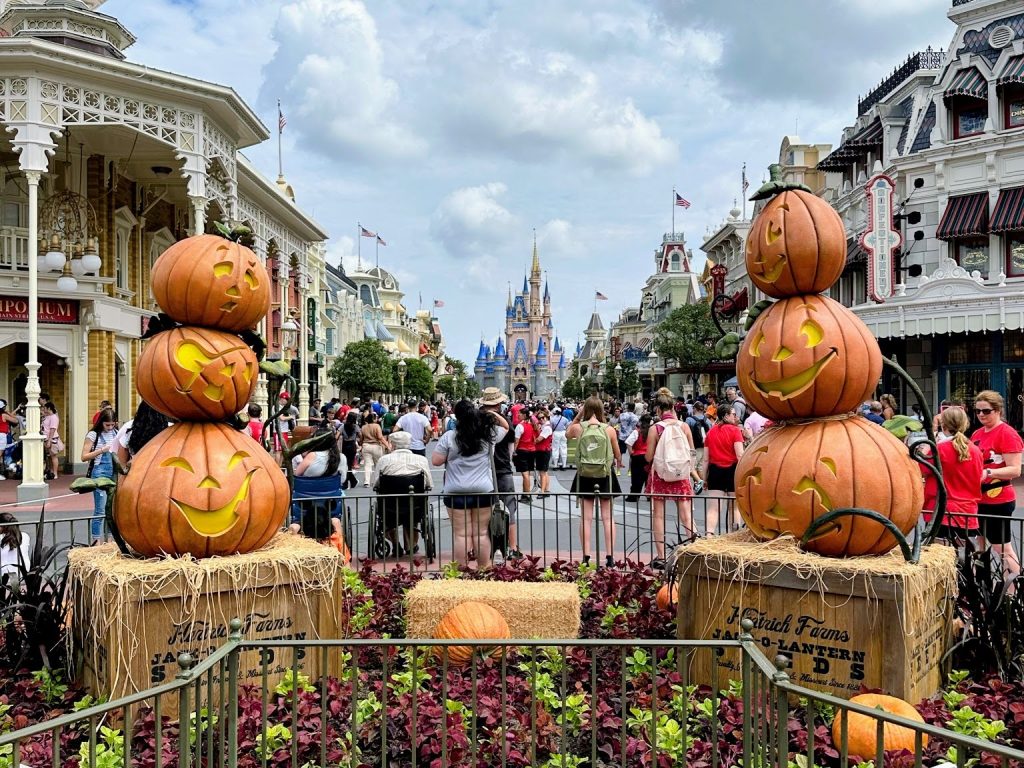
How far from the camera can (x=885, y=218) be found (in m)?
24.2

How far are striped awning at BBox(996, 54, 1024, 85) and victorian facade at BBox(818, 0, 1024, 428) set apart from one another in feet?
0.09

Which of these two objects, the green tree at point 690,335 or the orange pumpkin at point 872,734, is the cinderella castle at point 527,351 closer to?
the green tree at point 690,335

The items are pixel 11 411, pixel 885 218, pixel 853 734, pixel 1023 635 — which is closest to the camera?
pixel 853 734

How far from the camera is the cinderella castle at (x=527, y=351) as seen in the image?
173500 millimetres

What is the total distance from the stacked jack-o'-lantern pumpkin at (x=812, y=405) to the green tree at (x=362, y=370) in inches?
1648

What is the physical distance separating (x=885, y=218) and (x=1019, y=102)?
4393 millimetres

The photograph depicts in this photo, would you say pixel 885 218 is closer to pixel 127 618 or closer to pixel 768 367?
pixel 768 367

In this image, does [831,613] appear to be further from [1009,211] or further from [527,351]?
[527,351]

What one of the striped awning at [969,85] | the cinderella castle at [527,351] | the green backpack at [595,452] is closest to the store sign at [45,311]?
the green backpack at [595,452]

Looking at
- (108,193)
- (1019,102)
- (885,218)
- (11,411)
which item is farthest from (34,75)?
(1019,102)

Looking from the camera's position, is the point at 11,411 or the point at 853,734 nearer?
the point at 853,734

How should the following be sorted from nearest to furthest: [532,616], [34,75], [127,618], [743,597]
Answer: [127,618] < [743,597] < [532,616] < [34,75]

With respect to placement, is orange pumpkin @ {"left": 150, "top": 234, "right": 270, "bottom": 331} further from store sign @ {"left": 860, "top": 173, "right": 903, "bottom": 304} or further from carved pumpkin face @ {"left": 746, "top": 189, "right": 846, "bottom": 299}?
store sign @ {"left": 860, "top": 173, "right": 903, "bottom": 304}

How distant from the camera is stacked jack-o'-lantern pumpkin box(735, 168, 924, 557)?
4.08m
